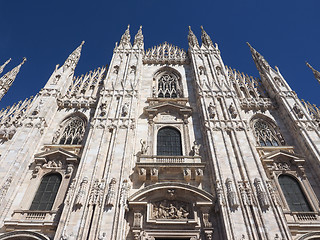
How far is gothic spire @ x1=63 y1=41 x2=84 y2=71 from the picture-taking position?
2135cm

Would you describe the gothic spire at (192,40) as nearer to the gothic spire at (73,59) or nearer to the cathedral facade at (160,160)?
the cathedral facade at (160,160)

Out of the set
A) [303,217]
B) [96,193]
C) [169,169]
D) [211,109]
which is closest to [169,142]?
[169,169]

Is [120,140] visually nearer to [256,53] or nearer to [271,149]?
[271,149]

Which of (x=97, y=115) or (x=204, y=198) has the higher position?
(x=97, y=115)

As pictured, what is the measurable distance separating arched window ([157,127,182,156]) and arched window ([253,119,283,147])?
18.5 ft

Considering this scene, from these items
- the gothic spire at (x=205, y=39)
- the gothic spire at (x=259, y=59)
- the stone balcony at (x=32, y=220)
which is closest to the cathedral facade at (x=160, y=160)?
the stone balcony at (x=32, y=220)

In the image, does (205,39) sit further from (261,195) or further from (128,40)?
(261,195)

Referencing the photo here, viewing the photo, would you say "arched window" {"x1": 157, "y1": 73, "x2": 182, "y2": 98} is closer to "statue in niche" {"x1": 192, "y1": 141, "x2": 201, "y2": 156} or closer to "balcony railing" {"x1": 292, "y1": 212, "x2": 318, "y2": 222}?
"statue in niche" {"x1": 192, "y1": 141, "x2": 201, "y2": 156}

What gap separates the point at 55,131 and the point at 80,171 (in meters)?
5.31

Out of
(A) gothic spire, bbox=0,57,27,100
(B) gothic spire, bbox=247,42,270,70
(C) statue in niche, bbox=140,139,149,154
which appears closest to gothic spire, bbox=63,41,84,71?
(A) gothic spire, bbox=0,57,27,100

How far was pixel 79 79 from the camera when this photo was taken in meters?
21.2

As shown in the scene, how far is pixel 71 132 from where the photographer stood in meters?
16.6

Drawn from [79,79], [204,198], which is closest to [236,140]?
[204,198]

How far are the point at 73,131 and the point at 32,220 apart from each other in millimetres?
6733
